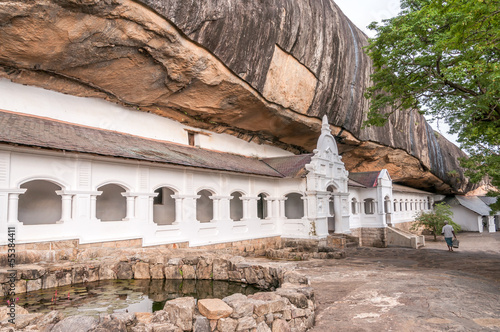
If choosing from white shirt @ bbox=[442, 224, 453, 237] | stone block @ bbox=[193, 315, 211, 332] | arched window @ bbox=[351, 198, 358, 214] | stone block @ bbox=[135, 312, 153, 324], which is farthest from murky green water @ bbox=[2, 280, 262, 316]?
arched window @ bbox=[351, 198, 358, 214]

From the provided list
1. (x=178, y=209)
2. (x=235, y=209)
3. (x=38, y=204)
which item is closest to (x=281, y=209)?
(x=235, y=209)

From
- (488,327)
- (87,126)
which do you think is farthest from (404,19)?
(87,126)

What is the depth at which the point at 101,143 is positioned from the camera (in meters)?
12.3

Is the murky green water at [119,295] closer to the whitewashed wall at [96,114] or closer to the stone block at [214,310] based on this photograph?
the stone block at [214,310]

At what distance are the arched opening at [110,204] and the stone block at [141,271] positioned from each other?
16.7ft

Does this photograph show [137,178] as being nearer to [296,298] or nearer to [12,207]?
[12,207]

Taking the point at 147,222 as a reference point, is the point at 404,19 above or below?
above

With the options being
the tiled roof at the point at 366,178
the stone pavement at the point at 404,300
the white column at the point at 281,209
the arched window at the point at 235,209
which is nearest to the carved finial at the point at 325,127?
the white column at the point at 281,209

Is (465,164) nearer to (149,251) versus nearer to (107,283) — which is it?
(149,251)

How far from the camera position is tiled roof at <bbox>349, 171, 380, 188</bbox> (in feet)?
86.4

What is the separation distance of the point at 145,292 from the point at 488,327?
6.93m

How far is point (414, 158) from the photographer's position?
99.1 feet

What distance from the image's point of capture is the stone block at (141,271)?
10047 mm

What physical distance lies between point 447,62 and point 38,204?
14545mm
